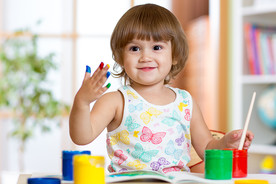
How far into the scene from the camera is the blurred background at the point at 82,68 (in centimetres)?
328

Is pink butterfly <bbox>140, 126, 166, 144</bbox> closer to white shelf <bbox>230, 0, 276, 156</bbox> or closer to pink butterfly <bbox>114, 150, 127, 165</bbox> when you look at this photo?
pink butterfly <bbox>114, 150, 127, 165</bbox>

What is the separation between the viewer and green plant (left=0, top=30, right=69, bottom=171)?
424cm

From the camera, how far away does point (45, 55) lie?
15.3ft

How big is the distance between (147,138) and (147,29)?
12.2 inches

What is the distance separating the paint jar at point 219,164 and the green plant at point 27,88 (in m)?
3.20

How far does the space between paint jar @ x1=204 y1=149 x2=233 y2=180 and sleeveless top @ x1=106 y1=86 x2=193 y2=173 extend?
0.84 feet

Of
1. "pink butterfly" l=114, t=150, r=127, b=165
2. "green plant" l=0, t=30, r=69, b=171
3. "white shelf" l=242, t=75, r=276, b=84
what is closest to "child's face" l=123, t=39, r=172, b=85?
"pink butterfly" l=114, t=150, r=127, b=165

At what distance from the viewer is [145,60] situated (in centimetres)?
138

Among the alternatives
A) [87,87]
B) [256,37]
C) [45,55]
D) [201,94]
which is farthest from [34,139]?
[87,87]

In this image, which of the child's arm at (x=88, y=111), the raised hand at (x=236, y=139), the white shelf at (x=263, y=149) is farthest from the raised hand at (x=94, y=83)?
the white shelf at (x=263, y=149)

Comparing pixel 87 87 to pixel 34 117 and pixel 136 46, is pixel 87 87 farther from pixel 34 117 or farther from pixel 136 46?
pixel 34 117

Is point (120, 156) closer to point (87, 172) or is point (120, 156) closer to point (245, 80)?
point (87, 172)

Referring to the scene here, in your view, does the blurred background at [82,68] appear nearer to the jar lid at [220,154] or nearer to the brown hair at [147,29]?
the brown hair at [147,29]

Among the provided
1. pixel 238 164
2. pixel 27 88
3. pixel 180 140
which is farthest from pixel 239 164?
pixel 27 88
